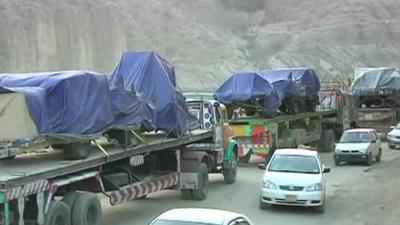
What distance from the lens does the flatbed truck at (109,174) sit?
10.6 metres

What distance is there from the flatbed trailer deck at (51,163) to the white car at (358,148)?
12504mm

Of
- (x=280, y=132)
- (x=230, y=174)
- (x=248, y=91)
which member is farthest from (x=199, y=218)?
(x=280, y=132)

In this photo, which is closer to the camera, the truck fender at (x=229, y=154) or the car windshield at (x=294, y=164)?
the car windshield at (x=294, y=164)

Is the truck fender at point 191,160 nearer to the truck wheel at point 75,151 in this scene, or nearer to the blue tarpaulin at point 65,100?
the blue tarpaulin at point 65,100

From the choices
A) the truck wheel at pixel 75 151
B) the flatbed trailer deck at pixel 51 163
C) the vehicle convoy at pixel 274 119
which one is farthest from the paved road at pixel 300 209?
the truck wheel at pixel 75 151

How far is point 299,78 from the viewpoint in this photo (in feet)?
110

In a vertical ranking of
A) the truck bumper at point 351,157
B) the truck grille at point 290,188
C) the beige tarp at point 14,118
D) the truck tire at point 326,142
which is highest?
the beige tarp at point 14,118

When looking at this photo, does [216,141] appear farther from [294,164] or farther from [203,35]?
[203,35]

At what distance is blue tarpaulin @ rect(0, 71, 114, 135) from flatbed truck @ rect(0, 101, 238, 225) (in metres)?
0.60

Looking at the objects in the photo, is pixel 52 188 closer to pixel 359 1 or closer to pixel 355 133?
pixel 355 133

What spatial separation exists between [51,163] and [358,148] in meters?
17.7

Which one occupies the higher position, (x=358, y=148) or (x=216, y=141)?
(x=216, y=141)

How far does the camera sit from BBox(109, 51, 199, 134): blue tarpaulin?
56.0 feet

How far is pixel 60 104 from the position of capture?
12.7 metres
